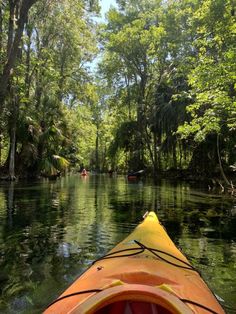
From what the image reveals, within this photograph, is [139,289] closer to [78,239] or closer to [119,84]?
[78,239]

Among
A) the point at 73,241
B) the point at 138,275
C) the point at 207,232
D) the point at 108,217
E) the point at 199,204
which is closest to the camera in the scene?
the point at 138,275

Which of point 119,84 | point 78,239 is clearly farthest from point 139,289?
point 119,84

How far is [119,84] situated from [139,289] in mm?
44636

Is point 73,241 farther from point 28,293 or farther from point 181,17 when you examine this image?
point 181,17

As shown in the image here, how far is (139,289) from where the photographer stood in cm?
274

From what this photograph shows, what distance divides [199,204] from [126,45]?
28661 millimetres

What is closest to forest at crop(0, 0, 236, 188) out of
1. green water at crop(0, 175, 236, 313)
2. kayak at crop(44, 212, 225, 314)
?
green water at crop(0, 175, 236, 313)

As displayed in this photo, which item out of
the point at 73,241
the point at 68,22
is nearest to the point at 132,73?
the point at 68,22

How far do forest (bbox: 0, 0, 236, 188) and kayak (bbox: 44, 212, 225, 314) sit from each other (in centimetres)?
1268

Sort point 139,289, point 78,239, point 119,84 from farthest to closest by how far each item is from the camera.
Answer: point 119,84 < point 78,239 < point 139,289

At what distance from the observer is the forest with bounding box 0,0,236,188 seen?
25.6m

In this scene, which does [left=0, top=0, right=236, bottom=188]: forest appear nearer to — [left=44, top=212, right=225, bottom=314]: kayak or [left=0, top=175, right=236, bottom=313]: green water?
[left=0, top=175, right=236, bottom=313]: green water

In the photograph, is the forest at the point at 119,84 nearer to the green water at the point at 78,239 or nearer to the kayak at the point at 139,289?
the green water at the point at 78,239

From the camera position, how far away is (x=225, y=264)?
6629mm
